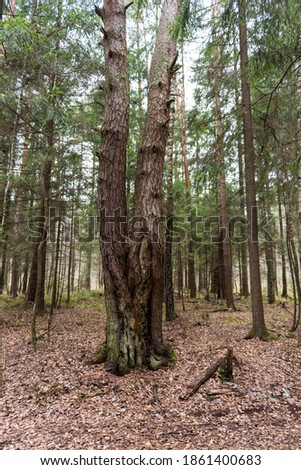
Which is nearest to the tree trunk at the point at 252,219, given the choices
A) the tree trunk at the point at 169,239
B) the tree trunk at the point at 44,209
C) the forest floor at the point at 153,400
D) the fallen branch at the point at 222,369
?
the forest floor at the point at 153,400

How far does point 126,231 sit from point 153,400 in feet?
9.49

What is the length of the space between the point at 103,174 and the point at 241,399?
4.53 m

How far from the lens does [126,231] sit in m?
4.89

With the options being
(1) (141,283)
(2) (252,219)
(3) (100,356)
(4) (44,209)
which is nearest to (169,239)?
(2) (252,219)

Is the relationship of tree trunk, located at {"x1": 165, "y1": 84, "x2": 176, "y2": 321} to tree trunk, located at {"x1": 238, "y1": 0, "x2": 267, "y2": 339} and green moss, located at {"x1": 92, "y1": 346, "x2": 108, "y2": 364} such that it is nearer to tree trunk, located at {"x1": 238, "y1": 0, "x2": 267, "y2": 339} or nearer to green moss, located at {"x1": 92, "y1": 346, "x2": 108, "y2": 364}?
tree trunk, located at {"x1": 238, "y1": 0, "x2": 267, "y2": 339}

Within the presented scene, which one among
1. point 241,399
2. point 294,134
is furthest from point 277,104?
point 241,399

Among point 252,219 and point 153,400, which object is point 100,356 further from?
point 252,219

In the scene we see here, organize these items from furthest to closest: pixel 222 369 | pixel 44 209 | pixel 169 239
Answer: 1. pixel 169 239
2. pixel 44 209
3. pixel 222 369

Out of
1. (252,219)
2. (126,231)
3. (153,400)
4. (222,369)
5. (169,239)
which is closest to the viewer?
(153,400)

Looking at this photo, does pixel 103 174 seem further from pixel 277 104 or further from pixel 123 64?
pixel 277 104

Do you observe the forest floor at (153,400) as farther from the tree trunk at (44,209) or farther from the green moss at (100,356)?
the tree trunk at (44,209)

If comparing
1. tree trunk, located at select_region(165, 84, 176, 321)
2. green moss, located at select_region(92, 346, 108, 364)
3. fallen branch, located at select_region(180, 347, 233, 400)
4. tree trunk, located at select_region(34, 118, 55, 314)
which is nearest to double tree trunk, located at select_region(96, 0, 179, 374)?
green moss, located at select_region(92, 346, 108, 364)
